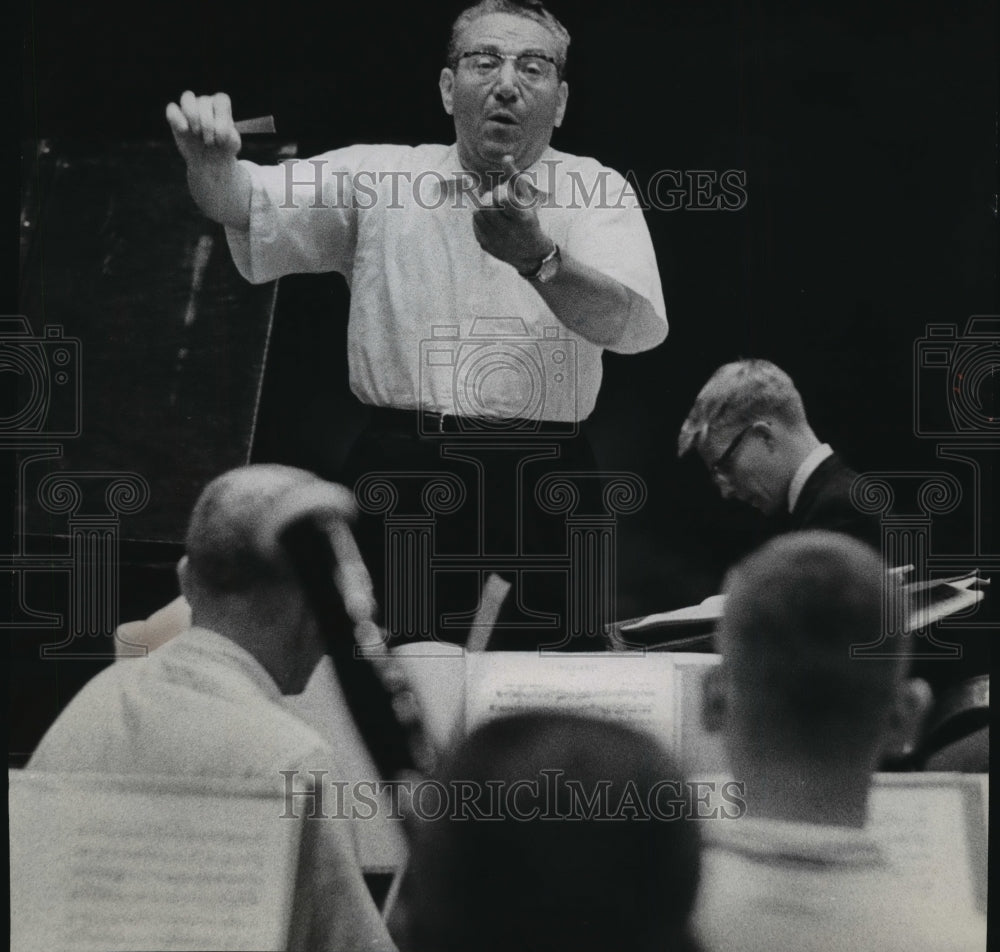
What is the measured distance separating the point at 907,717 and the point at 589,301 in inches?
61.3

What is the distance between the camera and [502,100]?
3553 millimetres

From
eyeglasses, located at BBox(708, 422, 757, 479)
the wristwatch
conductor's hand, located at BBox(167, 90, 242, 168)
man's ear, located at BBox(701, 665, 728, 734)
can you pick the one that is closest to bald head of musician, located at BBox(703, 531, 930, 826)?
man's ear, located at BBox(701, 665, 728, 734)

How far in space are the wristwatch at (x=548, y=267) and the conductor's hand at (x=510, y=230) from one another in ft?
0.04

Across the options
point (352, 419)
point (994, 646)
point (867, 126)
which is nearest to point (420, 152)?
point (352, 419)

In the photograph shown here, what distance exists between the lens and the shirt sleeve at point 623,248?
11.8 feet

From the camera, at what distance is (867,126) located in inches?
143

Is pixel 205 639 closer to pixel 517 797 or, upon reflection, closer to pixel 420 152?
pixel 517 797

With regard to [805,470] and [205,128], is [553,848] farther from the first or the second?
[205,128]

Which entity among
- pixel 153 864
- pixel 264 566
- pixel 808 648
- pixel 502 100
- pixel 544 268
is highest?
pixel 502 100

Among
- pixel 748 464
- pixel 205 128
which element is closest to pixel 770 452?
pixel 748 464

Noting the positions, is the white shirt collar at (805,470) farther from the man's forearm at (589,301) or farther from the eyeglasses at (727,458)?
the man's forearm at (589,301)

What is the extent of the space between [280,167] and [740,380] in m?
1.50

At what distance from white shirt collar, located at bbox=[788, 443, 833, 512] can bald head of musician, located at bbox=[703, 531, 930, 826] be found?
11 centimetres

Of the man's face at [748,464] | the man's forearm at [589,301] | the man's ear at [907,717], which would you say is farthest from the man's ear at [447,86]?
the man's ear at [907,717]
